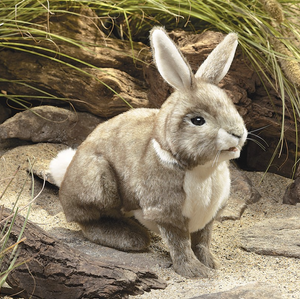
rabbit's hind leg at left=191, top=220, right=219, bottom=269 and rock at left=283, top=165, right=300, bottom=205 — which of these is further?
Answer: rock at left=283, top=165, right=300, bottom=205

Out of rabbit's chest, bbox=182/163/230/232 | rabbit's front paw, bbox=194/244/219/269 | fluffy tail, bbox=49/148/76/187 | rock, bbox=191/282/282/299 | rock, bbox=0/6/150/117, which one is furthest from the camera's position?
rock, bbox=0/6/150/117

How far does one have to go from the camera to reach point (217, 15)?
4.45m

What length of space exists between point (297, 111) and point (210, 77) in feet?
4.29

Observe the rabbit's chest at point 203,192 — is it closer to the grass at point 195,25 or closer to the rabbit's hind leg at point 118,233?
the rabbit's hind leg at point 118,233

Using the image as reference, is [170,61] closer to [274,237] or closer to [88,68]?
[274,237]

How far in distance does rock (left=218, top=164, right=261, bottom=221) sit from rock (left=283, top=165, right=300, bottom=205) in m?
0.23

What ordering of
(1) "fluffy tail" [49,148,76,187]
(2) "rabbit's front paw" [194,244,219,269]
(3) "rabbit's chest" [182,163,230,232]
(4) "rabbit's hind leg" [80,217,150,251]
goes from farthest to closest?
1. (1) "fluffy tail" [49,148,76,187]
2. (4) "rabbit's hind leg" [80,217,150,251]
3. (2) "rabbit's front paw" [194,244,219,269]
4. (3) "rabbit's chest" [182,163,230,232]

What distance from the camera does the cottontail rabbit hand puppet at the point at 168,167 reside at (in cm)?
281

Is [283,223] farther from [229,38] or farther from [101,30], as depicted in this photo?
[101,30]

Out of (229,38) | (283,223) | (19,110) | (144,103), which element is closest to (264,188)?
(283,223)

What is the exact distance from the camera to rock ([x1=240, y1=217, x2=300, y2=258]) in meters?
3.28

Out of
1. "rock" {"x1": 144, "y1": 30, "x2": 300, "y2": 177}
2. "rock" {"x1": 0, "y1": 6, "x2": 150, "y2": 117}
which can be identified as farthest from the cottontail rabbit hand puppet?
"rock" {"x1": 0, "y1": 6, "x2": 150, "y2": 117}

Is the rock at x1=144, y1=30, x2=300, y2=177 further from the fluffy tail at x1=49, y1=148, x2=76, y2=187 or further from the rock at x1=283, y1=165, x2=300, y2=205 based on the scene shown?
the fluffy tail at x1=49, y1=148, x2=76, y2=187

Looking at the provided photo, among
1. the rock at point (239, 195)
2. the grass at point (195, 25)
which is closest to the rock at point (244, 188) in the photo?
the rock at point (239, 195)
